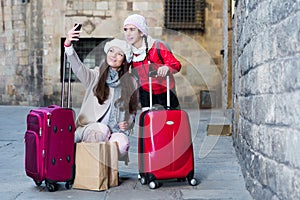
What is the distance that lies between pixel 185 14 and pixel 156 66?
11.4 m

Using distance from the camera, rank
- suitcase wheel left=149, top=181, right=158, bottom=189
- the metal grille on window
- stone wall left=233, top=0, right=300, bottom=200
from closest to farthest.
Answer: stone wall left=233, top=0, right=300, bottom=200
suitcase wheel left=149, top=181, right=158, bottom=189
the metal grille on window

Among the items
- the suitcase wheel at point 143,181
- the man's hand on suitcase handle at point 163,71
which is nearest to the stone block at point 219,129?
the suitcase wheel at point 143,181

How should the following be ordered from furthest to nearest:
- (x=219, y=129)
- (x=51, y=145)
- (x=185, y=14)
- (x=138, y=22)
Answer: (x=185, y=14), (x=219, y=129), (x=138, y=22), (x=51, y=145)

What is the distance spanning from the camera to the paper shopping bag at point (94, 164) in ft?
12.6

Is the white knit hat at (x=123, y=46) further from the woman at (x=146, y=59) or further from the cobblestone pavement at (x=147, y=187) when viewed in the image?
the cobblestone pavement at (x=147, y=187)

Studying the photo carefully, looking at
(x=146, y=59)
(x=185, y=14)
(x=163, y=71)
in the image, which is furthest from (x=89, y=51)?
(x=163, y=71)

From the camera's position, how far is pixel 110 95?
4.20m

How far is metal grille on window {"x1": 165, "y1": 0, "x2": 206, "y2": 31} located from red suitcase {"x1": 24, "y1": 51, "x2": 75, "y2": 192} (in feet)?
38.0

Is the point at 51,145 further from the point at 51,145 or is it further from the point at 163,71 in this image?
the point at 163,71

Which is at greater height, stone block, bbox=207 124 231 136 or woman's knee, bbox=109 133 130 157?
woman's knee, bbox=109 133 130 157

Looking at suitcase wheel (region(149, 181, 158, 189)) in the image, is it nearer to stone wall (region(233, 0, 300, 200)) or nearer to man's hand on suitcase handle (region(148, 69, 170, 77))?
stone wall (region(233, 0, 300, 200))

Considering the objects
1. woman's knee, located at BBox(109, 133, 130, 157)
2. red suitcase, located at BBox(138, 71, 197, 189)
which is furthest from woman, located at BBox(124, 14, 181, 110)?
woman's knee, located at BBox(109, 133, 130, 157)

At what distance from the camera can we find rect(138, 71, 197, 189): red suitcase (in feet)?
12.7

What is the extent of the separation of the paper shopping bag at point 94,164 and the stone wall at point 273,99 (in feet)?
3.46
